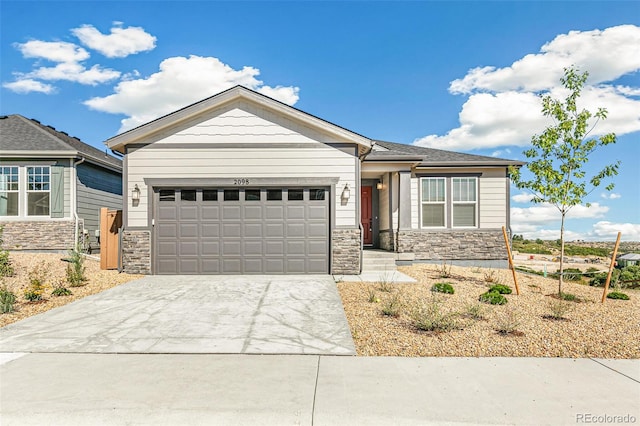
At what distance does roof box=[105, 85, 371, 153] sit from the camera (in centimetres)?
1101

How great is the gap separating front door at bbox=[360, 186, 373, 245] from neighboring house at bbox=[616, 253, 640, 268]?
31.3 ft

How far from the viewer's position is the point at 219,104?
36.8 ft

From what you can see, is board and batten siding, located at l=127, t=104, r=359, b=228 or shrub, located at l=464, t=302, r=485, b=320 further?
A: board and batten siding, located at l=127, t=104, r=359, b=228

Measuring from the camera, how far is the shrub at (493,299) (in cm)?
782

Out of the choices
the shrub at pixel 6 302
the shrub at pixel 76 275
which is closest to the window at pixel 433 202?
the shrub at pixel 76 275

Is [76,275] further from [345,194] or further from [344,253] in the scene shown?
[345,194]

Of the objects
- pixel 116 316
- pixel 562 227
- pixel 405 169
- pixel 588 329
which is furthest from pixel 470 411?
pixel 405 169

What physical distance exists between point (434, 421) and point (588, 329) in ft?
13.8

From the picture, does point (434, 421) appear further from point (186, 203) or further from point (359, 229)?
point (186, 203)

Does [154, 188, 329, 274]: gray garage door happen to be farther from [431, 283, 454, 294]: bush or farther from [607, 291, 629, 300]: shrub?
[607, 291, 629, 300]: shrub

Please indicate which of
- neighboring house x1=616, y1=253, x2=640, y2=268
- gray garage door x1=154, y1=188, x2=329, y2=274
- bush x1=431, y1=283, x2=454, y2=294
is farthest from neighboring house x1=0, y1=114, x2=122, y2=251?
neighboring house x1=616, y1=253, x2=640, y2=268

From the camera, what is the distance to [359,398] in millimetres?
3695

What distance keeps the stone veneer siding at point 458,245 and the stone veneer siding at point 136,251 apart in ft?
28.2

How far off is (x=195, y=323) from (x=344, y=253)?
5568 millimetres
